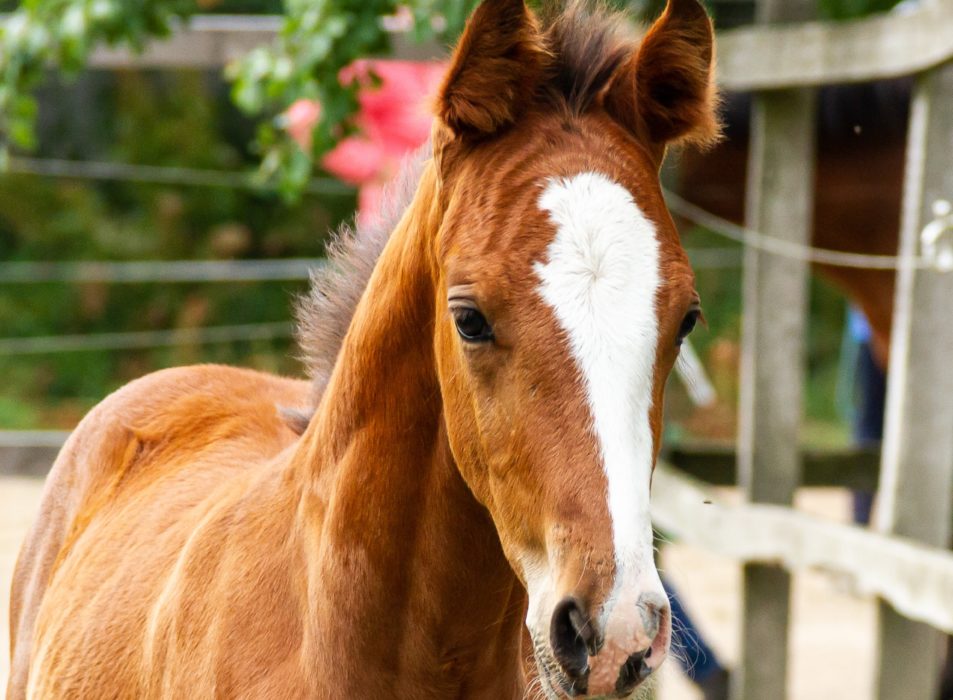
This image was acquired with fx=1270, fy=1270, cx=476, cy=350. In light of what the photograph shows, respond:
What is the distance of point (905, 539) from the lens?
347cm

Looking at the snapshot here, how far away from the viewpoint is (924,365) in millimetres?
3412

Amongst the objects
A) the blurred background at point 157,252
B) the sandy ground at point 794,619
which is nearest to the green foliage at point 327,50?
the sandy ground at point 794,619

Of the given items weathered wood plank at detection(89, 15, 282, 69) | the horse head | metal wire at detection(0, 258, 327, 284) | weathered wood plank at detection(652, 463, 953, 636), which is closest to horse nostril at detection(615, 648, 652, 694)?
the horse head

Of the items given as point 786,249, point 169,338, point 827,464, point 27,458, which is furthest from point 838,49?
point 169,338

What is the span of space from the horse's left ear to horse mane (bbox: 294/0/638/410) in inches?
1.5

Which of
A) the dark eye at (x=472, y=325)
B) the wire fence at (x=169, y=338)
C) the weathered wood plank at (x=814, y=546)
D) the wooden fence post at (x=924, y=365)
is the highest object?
the dark eye at (x=472, y=325)

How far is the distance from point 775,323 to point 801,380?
0.86 feet

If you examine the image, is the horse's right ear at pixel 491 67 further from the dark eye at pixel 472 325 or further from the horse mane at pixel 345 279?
the horse mane at pixel 345 279

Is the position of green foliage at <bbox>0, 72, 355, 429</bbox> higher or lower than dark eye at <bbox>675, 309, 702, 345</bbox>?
lower

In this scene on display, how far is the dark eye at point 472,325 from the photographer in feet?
5.88

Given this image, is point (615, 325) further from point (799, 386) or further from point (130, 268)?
point (130, 268)

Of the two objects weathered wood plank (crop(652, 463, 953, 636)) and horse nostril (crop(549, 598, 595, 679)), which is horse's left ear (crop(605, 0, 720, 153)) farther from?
weathered wood plank (crop(652, 463, 953, 636))

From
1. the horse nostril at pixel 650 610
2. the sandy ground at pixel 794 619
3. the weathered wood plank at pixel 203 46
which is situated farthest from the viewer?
the sandy ground at pixel 794 619

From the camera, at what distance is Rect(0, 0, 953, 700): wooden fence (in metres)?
3.36
